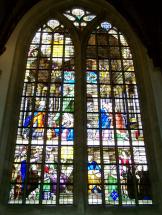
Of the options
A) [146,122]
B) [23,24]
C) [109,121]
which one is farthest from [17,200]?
[23,24]

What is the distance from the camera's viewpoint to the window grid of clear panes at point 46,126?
867 centimetres

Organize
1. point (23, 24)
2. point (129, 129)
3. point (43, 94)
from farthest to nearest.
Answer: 1. point (23, 24)
2. point (43, 94)
3. point (129, 129)

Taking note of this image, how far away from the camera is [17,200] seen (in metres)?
8.45

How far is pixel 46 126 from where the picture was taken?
977cm

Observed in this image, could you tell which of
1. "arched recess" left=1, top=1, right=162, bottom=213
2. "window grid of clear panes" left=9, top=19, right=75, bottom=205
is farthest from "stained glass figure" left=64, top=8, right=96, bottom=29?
"window grid of clear panes" left=9, top=19, right=75, bottom=205

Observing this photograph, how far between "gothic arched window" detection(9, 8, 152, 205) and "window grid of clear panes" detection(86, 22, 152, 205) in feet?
0.07

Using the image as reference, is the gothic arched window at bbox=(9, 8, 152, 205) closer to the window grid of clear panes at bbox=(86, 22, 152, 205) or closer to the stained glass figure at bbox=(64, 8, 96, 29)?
the window grid of clear panes at bbox=(86, 22, 152, 205)

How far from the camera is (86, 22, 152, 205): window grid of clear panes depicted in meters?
8.70

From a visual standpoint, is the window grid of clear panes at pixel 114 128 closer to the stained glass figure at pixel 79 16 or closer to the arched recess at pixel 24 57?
the arched recess at pixel 24 57

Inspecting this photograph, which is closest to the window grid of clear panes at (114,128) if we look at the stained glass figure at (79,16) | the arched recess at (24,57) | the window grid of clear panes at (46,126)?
the arched recess at (24,57)

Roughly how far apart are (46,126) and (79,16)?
15.7ft

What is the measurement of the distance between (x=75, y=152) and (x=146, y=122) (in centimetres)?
199

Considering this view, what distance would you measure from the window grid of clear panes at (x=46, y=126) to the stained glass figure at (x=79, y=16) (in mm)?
689
